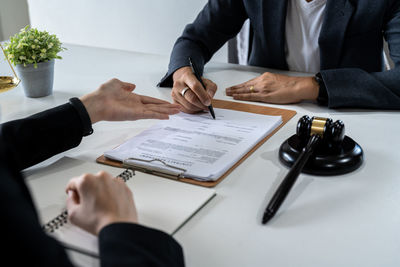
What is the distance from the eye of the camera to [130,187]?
2.83ft

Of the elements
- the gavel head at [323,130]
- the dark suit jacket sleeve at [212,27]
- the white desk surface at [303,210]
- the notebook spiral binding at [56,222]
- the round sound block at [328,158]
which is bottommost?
the white desk surface at [303,210]

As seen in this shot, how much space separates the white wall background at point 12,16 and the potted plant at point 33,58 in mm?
2673

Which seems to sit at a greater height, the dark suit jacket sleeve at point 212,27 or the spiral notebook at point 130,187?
the dark suit jacket sleeve at point 212,27

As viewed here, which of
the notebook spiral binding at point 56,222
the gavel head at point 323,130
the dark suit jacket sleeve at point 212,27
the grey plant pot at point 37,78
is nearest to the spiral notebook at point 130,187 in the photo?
the notebook spiral binding at point 56,222

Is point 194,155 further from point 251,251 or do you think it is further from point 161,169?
point 251,251

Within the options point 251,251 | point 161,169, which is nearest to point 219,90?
point 161,169

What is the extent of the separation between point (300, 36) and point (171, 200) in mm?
1150

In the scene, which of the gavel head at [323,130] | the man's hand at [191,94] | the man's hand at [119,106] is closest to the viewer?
the gavel head at [323,130]

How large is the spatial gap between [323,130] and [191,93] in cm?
45

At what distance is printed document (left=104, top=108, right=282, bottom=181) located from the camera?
3.06ft

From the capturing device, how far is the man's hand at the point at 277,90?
1.31m

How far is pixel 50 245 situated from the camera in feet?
1.48

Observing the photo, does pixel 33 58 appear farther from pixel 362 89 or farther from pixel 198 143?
pixel 362 89

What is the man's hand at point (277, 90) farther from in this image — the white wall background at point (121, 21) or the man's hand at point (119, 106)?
the white wall background at point (121, 21)
